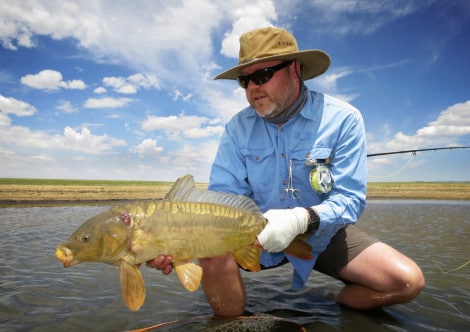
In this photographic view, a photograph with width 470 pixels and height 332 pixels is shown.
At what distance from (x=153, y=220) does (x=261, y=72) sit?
1868mm

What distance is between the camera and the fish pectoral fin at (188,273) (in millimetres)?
→ 2795

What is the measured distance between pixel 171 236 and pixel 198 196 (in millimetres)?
504

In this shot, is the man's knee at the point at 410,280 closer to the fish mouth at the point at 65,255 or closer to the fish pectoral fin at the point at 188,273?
the fish pectoral fin at the point at 188,273

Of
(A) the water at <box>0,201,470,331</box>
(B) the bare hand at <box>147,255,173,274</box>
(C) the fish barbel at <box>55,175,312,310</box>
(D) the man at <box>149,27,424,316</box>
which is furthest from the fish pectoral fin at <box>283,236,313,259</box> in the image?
(B) the bare hand at <box>147,255,173,274</box>

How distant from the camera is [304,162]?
3.64 m

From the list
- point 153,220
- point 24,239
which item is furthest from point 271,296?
point 24,239

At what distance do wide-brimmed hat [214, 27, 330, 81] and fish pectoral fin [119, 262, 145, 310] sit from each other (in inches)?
86.8

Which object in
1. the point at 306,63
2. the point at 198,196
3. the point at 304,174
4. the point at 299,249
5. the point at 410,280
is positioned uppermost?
the point at 306,63

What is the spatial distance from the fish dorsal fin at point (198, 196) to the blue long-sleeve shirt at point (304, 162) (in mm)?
599

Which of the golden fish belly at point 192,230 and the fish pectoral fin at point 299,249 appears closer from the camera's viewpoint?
the golden fish belly at point 192,230

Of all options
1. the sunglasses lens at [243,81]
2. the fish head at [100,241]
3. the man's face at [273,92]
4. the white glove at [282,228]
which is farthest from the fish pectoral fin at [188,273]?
the sunglasses lens at [243,81]

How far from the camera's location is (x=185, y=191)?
3080mm

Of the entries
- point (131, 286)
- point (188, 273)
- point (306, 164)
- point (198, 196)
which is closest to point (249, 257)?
point (188, 273)

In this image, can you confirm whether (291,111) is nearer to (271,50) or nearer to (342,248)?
(271,50)
